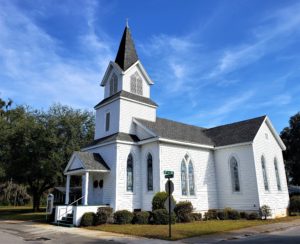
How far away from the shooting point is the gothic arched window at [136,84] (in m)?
28.4

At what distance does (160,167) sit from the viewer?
22812 mm

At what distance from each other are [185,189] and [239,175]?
5.22m

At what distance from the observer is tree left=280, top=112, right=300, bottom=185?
4212 centimetres

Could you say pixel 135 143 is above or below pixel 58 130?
below

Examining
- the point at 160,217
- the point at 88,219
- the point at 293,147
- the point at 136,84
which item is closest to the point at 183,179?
the point at 160,217

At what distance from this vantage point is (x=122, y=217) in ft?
66.9

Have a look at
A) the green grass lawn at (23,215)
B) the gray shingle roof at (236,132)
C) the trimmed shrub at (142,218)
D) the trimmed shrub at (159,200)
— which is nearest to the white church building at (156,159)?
the gray shingle roof at (236,132)

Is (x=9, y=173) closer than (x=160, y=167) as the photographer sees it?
No

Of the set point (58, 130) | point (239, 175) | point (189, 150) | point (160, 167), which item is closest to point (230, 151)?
point (239, 175)

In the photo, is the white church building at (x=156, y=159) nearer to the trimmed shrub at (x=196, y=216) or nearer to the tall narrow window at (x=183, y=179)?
the tall narrow window at (x=183, y=179)

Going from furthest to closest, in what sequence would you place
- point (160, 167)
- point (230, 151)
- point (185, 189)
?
1. point (230, 151)
2. point (185, 189)
3. point (160, 167)

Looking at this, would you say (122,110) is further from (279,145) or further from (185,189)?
(279,145)

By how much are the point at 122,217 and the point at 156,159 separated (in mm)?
5309

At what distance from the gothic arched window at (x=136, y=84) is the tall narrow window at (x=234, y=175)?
11.0m
